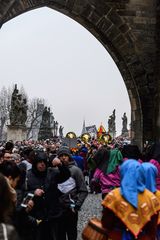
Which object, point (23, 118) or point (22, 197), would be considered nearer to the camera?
point (22, 197)

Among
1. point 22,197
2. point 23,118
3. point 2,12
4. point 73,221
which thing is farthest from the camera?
point 23,118

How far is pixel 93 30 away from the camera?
51.0 feet

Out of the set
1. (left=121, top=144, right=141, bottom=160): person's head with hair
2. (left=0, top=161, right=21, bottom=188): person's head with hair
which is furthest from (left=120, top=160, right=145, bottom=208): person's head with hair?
(left=121, top=144, right=141, bottom=160): person's head with hair

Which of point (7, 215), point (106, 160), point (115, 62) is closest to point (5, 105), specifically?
point (115, 62)

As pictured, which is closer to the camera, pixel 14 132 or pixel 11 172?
pixel 11 172

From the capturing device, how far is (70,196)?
6484mm

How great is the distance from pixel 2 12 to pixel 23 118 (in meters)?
22.7

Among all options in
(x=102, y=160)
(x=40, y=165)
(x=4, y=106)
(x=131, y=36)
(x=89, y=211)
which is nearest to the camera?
(x=40, y=165)

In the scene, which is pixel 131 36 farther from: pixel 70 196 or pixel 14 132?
pixel 14 132

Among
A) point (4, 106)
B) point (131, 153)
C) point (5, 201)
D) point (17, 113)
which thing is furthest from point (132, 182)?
point (4, 106)

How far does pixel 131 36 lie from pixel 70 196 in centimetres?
963

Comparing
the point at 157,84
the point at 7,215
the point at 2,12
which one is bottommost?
the point at 7,215

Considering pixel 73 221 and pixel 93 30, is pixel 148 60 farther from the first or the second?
pixel 73 221

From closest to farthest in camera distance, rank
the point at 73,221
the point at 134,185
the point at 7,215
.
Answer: the point at 7,215 < the point at 134,185 < the point at 73,221
